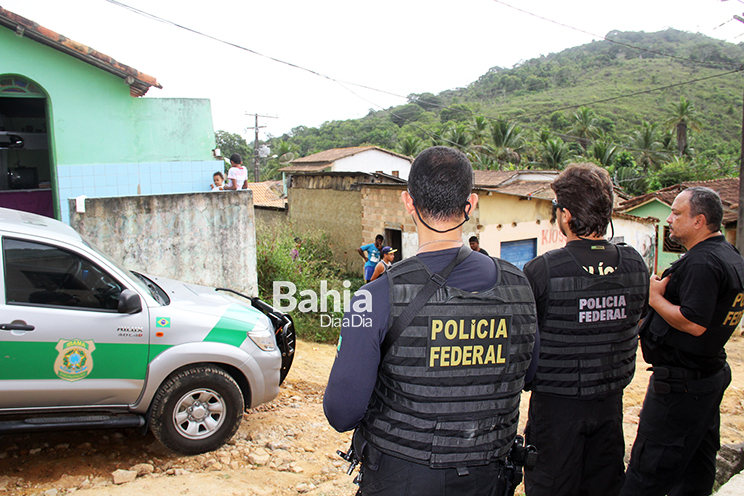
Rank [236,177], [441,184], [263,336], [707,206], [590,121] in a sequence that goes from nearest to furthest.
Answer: [441,184] < [707,206] < [263,336] < [236,177] < [590,121]

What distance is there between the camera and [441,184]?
5.63 feet

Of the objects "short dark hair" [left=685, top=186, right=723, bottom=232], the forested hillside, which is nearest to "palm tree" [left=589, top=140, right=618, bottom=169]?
the forested hillside

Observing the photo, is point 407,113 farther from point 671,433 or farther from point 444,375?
point 444,375

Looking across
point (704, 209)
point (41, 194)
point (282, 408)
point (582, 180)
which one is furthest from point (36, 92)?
point (704, 209)

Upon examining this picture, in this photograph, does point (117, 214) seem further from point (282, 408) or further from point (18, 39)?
point (282, 408)

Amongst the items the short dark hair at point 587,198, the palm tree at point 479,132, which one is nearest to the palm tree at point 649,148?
the palm tree at point 479,132

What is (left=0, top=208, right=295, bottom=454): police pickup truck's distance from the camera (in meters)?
3.48

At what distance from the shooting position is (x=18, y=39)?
7227mm

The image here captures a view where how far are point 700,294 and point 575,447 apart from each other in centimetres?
120

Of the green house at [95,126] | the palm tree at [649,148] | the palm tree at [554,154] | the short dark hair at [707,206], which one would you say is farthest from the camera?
the palm tree at [649,148]

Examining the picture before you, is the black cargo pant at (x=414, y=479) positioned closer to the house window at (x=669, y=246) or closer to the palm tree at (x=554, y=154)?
the house window at (x=669, y=246)

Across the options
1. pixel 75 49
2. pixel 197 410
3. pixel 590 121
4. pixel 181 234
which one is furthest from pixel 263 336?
pixel 590 121

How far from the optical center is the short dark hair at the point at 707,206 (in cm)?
302

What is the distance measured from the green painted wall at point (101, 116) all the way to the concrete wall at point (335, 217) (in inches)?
255
